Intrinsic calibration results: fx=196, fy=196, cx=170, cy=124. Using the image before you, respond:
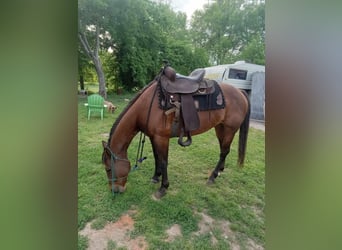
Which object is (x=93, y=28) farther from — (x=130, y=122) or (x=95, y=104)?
(x=130, y=122)

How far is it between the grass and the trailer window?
31 cm

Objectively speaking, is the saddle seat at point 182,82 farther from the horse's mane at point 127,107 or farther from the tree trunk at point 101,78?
the tree trunk at point 101,78

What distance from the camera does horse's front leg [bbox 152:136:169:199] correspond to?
1063 mm

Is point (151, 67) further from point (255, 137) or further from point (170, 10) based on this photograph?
point (255, 137)

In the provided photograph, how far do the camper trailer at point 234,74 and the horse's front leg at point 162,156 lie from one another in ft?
1.47

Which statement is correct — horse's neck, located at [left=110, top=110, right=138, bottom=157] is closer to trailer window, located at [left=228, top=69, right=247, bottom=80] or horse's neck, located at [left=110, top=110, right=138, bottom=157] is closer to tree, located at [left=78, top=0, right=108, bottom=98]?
tree, located at [left=78, top=0, right=108, bottom=98]

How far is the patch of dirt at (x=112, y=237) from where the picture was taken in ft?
2.60

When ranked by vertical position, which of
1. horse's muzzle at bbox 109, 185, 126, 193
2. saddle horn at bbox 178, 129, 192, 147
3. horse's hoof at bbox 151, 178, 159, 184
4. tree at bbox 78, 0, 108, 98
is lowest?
horse's hoof at bbox 151, 178, 159, 184

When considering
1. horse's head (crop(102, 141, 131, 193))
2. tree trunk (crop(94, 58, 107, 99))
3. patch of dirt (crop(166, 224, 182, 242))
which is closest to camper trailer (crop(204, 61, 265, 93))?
tree trunk (crop(94, 58, 107, 99))

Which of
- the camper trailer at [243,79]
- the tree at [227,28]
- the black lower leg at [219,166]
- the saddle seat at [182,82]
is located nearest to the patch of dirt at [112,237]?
the black lower leg at [219,166]
